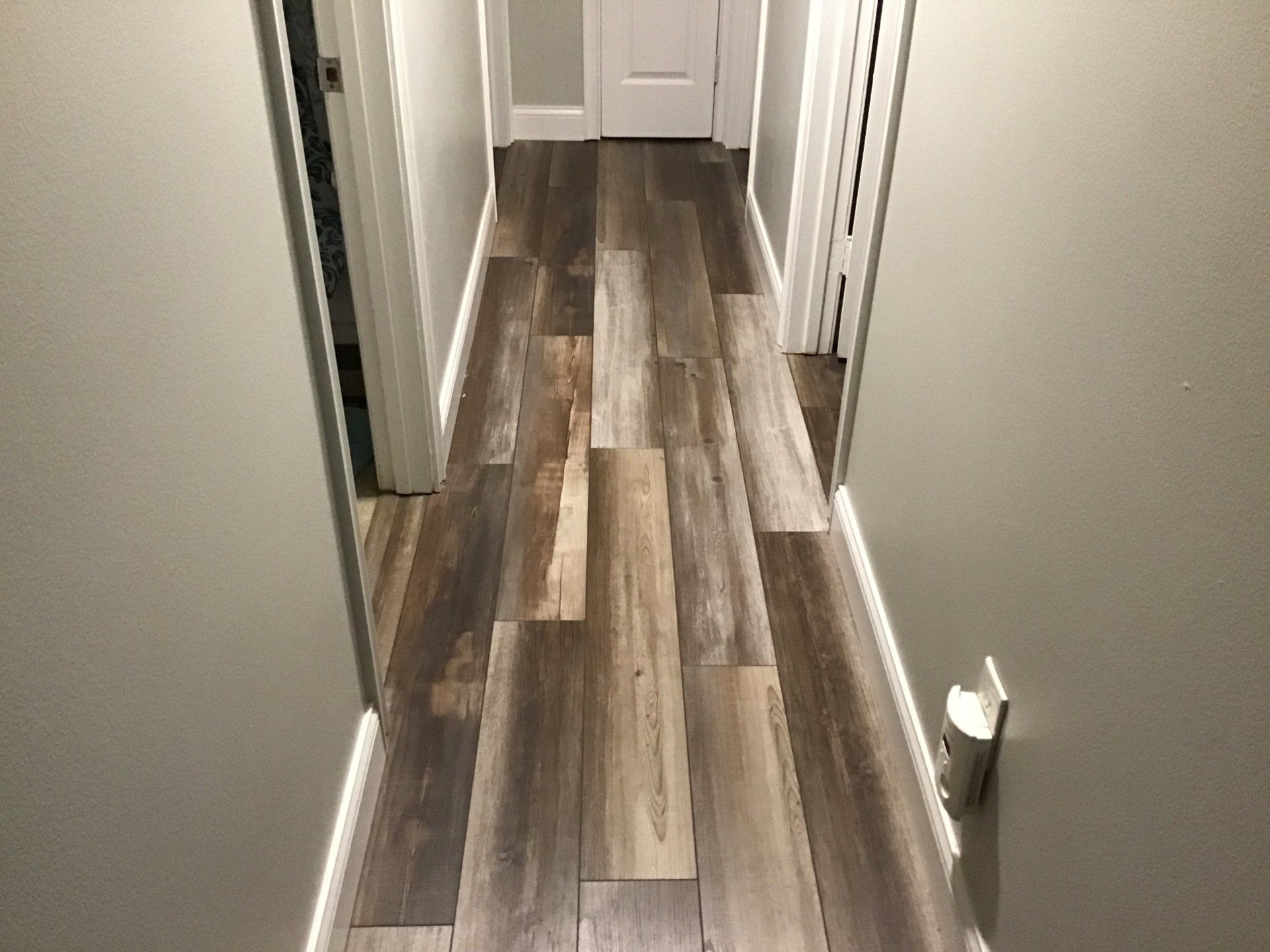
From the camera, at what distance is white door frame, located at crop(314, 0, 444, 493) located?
6.24ft

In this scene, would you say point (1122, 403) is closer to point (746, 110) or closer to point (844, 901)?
point (844, 901)

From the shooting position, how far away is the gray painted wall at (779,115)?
2916 millimetres

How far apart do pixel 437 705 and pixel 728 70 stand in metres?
3.44

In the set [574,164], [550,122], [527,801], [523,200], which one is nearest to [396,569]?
[527,801]

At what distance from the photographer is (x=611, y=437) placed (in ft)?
8.74

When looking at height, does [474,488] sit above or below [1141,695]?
below

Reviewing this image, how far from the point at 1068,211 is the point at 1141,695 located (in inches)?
19.7

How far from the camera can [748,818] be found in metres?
1.69

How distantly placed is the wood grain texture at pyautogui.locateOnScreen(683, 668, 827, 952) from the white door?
129 inches

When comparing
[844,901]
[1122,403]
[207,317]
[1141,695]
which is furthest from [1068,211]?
[844,901]

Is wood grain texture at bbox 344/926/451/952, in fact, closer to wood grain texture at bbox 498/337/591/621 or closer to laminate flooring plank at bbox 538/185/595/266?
wood grain texture at bbox 498/337/591/621

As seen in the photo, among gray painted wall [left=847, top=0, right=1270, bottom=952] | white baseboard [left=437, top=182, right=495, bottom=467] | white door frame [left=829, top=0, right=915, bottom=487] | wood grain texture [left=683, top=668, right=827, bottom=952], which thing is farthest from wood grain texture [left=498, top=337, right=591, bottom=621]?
gray painted wall [left=847, top=0, right=1270, bottom=952]

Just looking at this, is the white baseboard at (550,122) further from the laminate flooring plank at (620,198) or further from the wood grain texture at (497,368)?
the wood grain texture at (497,368)

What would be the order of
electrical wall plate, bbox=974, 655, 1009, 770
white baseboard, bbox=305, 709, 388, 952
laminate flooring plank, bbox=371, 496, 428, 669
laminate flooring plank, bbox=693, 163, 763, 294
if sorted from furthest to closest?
laminate flooring plank, bbox=693, 163, 763, 294
laminate flooring plank, bbox=371, 496, 428, 669
white baseboard, bbox=305, 709, 388, 952
electrical wall plate, bbox=974, 655, 1009, 770
